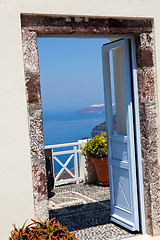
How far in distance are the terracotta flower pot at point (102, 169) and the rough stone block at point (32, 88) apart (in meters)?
3.32

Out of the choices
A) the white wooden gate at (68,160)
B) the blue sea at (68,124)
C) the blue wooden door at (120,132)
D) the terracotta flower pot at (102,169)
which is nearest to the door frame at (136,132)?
the blue wooden door at (120,132)

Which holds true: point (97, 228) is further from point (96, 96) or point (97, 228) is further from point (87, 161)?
point (96, 96)

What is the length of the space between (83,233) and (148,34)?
2.55 m

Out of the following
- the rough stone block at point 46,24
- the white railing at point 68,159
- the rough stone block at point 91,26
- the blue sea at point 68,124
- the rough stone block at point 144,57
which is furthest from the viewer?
the blue sea at point 68,124

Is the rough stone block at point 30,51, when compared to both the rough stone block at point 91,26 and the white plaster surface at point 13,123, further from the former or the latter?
the rough stone block at point 91,26

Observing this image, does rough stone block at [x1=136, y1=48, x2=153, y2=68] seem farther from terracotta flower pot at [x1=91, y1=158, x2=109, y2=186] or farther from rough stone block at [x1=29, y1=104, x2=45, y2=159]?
terracotta flower pot at [x1=91, y1=158, x2=109, y2=186]

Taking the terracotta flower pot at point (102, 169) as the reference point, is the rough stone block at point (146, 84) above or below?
above

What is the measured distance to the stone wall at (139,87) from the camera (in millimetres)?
3416

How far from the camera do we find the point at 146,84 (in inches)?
157

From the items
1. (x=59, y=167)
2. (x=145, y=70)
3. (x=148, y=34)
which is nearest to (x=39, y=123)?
(x=145, y=70)

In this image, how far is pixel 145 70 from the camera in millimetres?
3986

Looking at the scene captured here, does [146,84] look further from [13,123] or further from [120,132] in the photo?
[13,123]

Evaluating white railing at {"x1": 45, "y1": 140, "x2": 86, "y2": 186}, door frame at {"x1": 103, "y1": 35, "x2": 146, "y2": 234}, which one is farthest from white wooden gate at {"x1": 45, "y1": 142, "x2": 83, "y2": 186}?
door frame at {"x1": 103, "y1": 35, "x2": 146, "y2": 234}

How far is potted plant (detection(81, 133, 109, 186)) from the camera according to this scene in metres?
6.54
